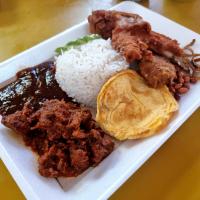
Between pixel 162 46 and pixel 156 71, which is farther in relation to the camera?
pixel 162 46

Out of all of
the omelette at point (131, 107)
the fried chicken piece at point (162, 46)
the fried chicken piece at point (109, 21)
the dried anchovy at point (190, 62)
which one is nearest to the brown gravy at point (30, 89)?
the omelette at point (131, 107)

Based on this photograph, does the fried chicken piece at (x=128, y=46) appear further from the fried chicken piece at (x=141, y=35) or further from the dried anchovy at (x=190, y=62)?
the dried anchovy at (x=190, y=62)

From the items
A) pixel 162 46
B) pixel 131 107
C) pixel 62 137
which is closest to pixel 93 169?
pixel 62 137

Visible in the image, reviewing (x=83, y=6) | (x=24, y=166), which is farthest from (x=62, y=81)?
(x=83, y=6)

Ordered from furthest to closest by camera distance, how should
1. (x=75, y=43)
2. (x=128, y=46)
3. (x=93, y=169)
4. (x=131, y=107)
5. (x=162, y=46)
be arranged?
(x=75, y=43)
(x=162, y=46)
(x=128, y=46)
(x=131, y=107)
(x=93, y=169)

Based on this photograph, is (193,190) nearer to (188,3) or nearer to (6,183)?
(6,183)

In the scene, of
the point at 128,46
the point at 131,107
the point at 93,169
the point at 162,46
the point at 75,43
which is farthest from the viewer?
the point at 75,43

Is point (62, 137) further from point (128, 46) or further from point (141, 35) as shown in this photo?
point (141, 35)
